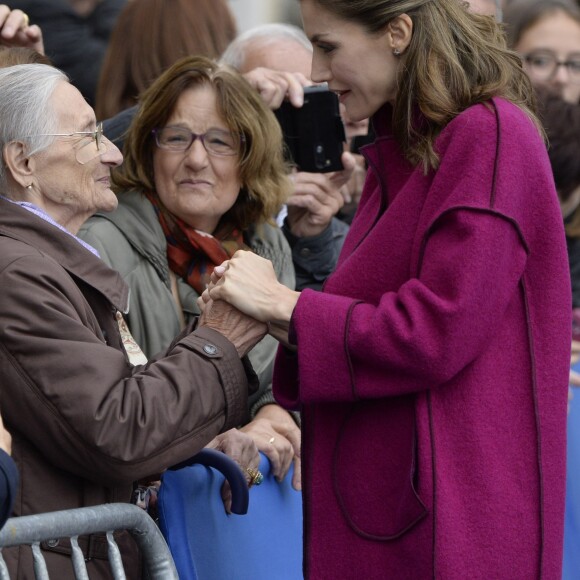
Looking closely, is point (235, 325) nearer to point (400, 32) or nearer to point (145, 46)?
point (400, 32)

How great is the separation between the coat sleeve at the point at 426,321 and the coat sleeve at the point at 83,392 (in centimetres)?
31

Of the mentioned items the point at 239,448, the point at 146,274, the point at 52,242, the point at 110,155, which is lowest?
the point at 239,448

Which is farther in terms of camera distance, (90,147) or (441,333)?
(90,147)

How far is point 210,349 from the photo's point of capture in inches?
108

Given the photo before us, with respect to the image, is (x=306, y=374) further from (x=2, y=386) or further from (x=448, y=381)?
(x=2, y=386)

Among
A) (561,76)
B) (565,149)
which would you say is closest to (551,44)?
(561,76)

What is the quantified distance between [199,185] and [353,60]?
1275 millimetres

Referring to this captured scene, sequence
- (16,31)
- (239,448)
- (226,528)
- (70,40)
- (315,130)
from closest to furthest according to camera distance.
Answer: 1. (226,528)
2. (239,448)
3. (16,31)
4. (315,130)
5. (70,40)

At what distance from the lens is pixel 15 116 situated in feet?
9.46

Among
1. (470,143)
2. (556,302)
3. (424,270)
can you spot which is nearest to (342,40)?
(470,143)

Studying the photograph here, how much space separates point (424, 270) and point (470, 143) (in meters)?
0.27

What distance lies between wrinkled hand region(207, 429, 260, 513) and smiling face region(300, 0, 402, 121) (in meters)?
1.03

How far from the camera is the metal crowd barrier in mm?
2201

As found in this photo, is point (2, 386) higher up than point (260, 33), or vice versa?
point (260, 33)
